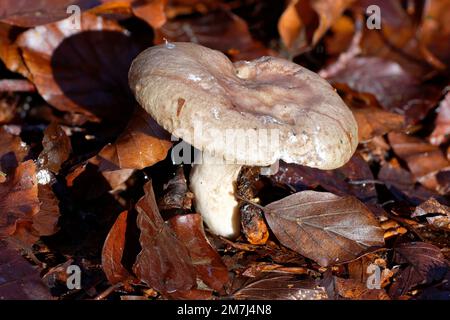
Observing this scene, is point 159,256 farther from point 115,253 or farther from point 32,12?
point 32,12

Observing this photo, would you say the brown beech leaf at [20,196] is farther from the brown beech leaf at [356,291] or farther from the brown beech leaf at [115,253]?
the brown beech leaf at [356,291]

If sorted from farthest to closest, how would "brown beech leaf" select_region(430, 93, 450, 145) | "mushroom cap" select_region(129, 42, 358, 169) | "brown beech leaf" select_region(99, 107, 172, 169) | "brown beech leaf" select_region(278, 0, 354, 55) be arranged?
"brown beech leaf" select_region(278, 0, 354, 55) < "brown beech leaf" select_region(430, 93, 450, 145) < "brown beech leaf" select_region(99, 107, 172, 169) < "mushroom cap" select_region(129, 42, 358, 169)

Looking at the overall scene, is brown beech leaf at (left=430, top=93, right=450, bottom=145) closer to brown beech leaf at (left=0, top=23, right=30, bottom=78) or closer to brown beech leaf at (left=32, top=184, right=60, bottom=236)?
brown beech leaf at (left=32, top=184, right=60, bottom=236)

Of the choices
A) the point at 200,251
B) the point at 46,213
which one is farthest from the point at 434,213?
the point at 46,213

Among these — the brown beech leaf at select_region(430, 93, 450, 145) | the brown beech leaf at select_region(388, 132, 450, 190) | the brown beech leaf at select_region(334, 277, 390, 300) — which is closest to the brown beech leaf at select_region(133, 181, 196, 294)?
the brown beech leaf at select_region(334, 277, 390, 300)

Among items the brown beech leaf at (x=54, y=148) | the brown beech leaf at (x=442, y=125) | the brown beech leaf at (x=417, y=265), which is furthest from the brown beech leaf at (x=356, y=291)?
the brown beech leaf at (x=442, y=125)

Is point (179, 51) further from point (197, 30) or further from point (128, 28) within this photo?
point (197, 30)
